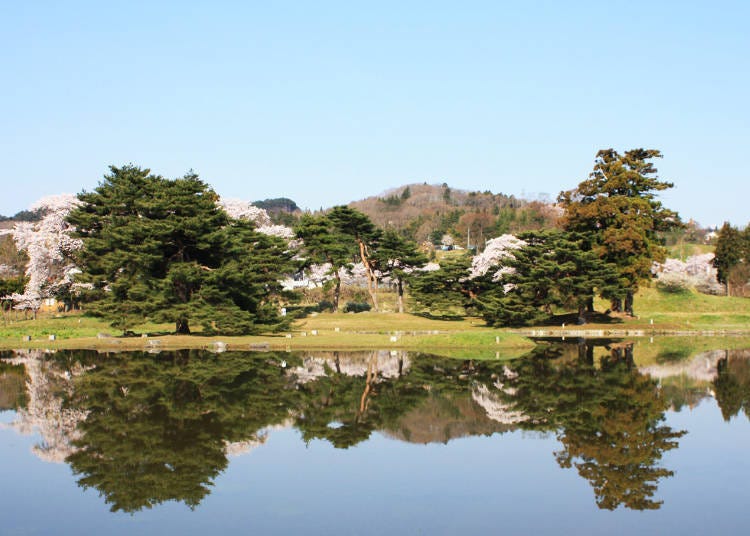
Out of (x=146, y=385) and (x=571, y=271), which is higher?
(x=571, y=271)

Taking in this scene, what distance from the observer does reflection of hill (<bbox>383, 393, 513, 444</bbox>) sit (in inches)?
796

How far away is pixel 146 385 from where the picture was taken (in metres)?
27.5

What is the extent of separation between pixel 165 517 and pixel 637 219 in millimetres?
50327

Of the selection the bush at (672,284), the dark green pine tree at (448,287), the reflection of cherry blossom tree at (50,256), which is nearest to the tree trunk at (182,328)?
the reflection of cherry blossom tree at (50,256)

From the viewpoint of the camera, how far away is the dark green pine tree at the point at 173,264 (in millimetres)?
42062

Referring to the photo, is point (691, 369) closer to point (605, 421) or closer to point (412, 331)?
point (605, 421)

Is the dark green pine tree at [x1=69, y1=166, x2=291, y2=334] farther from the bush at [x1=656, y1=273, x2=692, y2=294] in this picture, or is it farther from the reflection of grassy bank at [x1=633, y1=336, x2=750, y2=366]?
the bush at [x1=656, y1=273, x2=692, y2=294]

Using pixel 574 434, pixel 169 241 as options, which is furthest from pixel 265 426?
pixel 169 241

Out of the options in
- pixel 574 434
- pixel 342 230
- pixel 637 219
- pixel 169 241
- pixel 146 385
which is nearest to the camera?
pixel 574 434

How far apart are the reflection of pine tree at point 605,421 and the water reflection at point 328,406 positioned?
0.15 ft

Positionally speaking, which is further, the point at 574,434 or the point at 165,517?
the point at 574,434

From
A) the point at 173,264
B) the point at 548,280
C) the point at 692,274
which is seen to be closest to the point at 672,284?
the point at 692,274

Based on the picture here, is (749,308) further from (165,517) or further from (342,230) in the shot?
(165,517)

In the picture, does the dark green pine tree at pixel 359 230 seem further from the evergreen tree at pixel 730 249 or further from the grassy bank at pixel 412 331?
the evergreen tree at pixel 730 249
